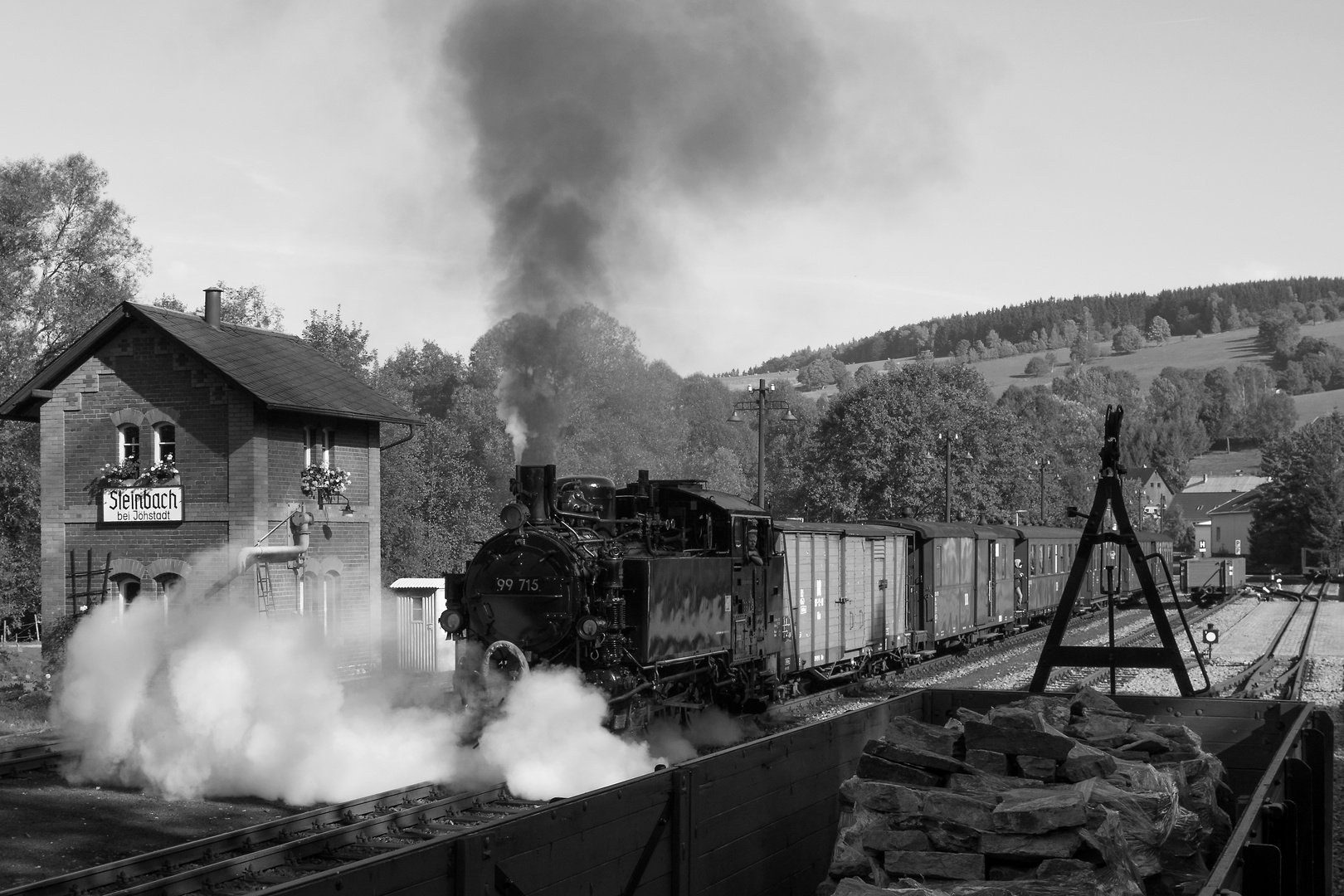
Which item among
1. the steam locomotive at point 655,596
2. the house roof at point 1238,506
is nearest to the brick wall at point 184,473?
the steam locomotive at point 655,596

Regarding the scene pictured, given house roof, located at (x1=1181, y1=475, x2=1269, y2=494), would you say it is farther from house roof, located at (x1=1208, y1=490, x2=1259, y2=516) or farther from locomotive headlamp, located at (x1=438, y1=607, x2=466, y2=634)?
locomotive headlamp, located at (x1=438, y1=607, x2=466, y2=634)

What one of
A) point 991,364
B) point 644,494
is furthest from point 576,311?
point 991,364

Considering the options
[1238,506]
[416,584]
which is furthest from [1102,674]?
[1238,506]

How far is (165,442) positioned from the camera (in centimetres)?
2317

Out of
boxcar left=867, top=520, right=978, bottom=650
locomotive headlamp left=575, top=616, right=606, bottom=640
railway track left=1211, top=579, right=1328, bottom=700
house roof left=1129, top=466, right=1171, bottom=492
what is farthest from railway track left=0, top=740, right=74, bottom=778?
house roof left=1129, top=466, right=1171, bottom=492

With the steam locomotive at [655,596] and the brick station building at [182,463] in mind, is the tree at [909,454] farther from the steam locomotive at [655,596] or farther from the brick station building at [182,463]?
the steam locomotive at [655,596]

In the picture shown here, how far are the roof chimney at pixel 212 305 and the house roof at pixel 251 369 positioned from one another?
150mm

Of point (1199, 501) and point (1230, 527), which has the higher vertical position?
point (1199, 501)

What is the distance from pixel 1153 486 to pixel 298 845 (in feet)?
478

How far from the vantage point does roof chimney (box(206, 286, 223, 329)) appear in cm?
2439

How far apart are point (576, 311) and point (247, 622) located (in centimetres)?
661

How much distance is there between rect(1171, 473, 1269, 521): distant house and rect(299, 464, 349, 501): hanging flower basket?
350ft

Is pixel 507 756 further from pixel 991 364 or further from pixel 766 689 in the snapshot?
pixel 991 364

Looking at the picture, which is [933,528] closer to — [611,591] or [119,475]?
[611,591]
